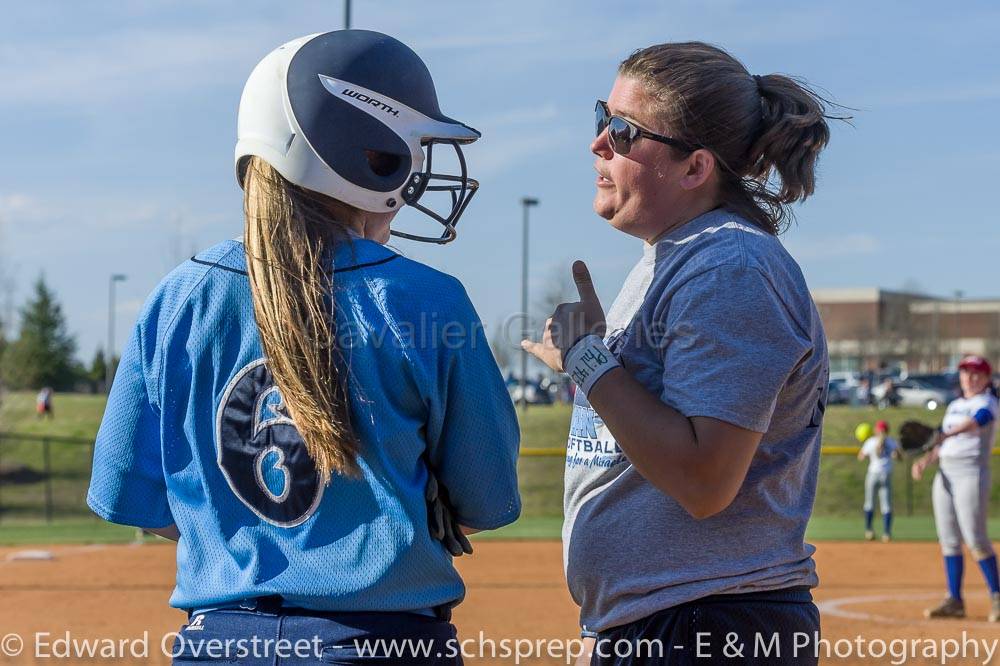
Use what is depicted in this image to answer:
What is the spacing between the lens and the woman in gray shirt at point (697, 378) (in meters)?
2.44

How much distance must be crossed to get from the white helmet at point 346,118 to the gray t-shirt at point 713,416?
66 centimetres

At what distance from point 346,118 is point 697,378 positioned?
97cm

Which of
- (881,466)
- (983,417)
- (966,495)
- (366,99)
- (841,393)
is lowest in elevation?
(841,393)

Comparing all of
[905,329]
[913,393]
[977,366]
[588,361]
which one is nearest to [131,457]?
[588,361]

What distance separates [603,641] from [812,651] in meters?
0.50

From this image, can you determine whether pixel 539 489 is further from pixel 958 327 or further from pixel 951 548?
pixel 958 327

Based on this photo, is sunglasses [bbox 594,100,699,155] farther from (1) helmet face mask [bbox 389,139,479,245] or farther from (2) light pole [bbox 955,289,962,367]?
(2) light pole [bbox 955,289,962,367]

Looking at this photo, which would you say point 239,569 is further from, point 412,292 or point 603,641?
point 603,641

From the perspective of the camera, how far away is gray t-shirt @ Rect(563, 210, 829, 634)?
8.03 feet

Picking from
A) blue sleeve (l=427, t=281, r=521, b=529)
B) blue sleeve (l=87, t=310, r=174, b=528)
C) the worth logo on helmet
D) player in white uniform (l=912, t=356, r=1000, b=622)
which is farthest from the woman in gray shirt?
player in white uniform (l=912, t=356, r=1000, b=622)

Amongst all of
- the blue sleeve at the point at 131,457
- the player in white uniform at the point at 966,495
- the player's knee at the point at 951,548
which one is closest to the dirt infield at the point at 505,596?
the player in white uniform at the point at 966,495

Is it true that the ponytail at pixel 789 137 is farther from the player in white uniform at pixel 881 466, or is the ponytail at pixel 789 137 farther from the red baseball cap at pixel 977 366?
the player in white uniform at pixel 881 466

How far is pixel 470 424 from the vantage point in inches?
93.6

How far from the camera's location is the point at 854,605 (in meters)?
10.5
